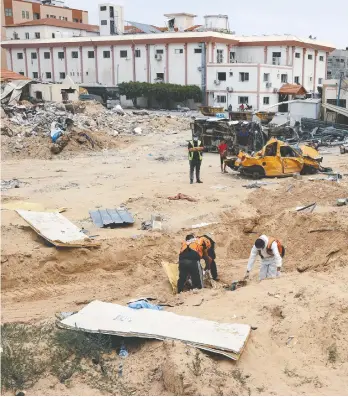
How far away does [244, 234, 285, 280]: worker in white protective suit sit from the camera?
8727 mm

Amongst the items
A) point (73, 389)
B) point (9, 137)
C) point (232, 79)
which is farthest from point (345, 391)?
point (232, 79)

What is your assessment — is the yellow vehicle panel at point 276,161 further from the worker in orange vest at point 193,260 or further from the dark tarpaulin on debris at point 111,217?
the worker in orange vest at point 193,260

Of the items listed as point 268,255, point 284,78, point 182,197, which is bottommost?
point 182,197

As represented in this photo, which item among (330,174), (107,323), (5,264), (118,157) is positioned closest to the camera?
(107,323)

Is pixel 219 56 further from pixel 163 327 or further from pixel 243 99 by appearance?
pixel 163 327

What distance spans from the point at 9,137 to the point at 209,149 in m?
10.8

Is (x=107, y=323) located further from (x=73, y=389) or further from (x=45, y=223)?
(x=45, y=223)

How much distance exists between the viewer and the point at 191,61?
48562 mm

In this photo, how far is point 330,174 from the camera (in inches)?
738

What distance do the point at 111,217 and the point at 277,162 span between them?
7.65 meters

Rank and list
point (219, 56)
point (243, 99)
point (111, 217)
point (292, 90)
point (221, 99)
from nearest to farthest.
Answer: point (111, 217) < point (292, 90) < point (243, 99) < point (221, 99) < point (219, 56)

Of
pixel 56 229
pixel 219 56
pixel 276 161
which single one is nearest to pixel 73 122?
pixel 276 161

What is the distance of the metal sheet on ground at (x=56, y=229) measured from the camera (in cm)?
1121

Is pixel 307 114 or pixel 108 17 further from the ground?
pixel 108 17
